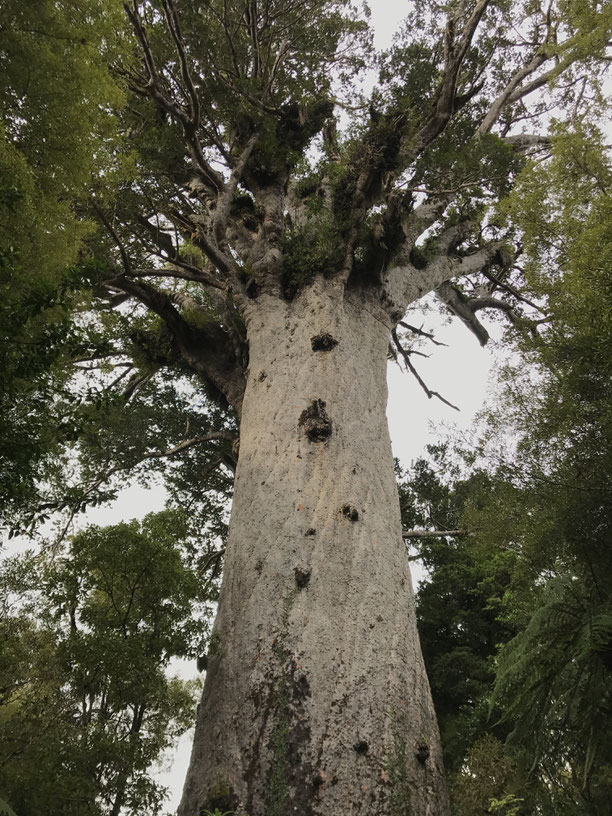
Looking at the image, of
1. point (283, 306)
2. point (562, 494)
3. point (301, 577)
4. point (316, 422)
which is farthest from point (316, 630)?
point (283, 306)

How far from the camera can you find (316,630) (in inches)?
126

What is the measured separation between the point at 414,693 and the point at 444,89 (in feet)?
21.2

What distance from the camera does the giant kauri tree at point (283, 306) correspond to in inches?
114

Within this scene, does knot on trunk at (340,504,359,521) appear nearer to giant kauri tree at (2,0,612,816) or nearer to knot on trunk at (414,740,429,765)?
giant kauri tree at (2,0,612,816)

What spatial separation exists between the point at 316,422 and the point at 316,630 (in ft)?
5.31

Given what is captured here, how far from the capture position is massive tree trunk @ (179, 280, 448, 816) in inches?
107

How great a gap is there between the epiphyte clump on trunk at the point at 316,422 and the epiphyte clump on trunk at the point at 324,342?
0.73 metres

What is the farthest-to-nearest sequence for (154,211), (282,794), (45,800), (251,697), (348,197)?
(154,211), (348,197), (45,800), (251,697), (282,794)

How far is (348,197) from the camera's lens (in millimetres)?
6547

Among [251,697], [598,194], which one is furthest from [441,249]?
[251,697]

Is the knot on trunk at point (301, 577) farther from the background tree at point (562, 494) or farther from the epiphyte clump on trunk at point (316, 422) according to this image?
the background tree at point (562, 494)

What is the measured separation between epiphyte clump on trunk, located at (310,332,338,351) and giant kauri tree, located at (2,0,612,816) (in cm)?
2

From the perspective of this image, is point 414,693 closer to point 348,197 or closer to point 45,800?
point 45,800

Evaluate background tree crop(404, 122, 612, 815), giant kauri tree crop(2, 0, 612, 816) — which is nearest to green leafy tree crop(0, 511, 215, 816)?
giant kauri tree crop(2, 0, 612, 816)
